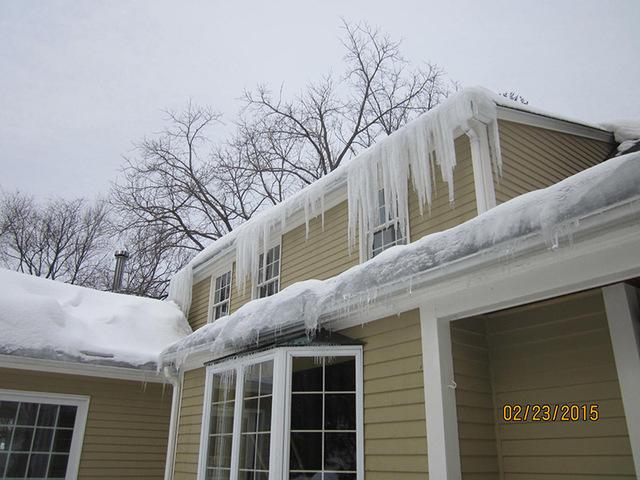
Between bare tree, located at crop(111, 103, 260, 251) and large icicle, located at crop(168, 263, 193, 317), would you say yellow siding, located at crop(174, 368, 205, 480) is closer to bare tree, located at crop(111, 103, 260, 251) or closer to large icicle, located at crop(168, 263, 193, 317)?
large icicle, located at crop(168, 263, 193, 317)

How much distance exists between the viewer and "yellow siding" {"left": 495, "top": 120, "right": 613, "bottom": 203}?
5727 millimetres

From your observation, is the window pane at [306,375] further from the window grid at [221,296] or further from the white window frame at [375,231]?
the window grid at [221,296]

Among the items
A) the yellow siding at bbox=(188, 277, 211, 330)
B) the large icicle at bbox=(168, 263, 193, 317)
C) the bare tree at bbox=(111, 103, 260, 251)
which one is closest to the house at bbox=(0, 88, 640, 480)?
the yellow siding at bbox=(188, 277, 211, 330)

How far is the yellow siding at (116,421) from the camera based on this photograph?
300 inches

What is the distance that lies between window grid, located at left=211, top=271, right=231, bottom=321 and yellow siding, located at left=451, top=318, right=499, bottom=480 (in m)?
5.78

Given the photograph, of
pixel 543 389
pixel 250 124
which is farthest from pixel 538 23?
pixel 543 389

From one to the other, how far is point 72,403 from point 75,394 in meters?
0.14

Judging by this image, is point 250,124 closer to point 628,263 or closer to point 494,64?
point 628,263

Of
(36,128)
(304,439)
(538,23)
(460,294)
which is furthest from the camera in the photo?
(36,128)

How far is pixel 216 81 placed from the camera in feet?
370

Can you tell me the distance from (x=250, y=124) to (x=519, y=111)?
13.0 m

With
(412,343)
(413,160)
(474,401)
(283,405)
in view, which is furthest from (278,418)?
(413,160)

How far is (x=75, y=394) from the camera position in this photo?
7809mm

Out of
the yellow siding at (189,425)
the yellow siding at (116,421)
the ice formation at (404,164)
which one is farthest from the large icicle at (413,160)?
the yellow siding at (116,421)
